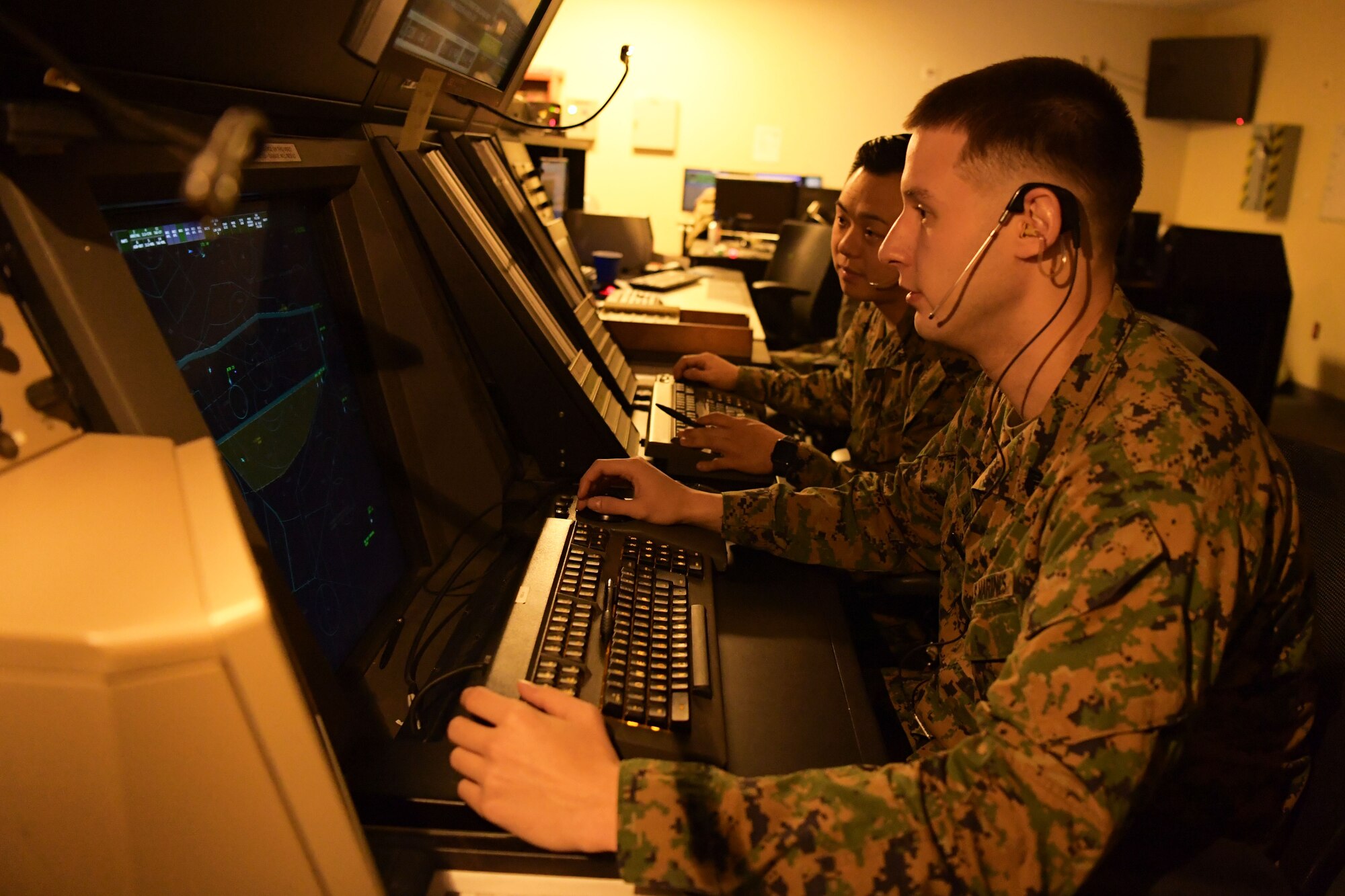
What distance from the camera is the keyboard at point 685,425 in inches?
54.8

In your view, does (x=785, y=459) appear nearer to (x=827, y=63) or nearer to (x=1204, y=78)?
(x=827, y=63)

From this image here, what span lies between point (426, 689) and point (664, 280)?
2645 mm

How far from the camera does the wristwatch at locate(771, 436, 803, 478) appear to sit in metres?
1.48

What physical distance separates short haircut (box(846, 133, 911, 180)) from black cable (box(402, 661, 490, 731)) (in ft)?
4.37

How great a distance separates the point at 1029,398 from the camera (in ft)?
2.97

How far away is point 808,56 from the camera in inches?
266

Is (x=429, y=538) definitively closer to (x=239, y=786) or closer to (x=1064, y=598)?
(x=239, y=786)

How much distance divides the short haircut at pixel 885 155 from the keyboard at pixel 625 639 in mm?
1065

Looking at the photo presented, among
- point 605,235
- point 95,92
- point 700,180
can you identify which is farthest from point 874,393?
point 700,180

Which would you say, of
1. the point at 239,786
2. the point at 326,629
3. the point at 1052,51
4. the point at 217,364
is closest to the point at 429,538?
the point at 326,629

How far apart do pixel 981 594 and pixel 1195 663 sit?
0.92 ft

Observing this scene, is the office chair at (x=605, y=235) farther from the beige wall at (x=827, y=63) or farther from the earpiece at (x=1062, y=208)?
the beige wall at (x=827, y=63)

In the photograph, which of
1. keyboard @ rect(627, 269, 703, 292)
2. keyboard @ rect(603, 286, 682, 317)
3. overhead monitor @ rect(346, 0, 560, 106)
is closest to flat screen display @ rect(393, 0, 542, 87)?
overhead monitor @ rect(346, 0, 560, 106)

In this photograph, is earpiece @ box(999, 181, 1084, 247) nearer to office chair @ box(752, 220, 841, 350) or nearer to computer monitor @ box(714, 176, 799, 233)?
office chair @ box(752, 220, 841, 350)
